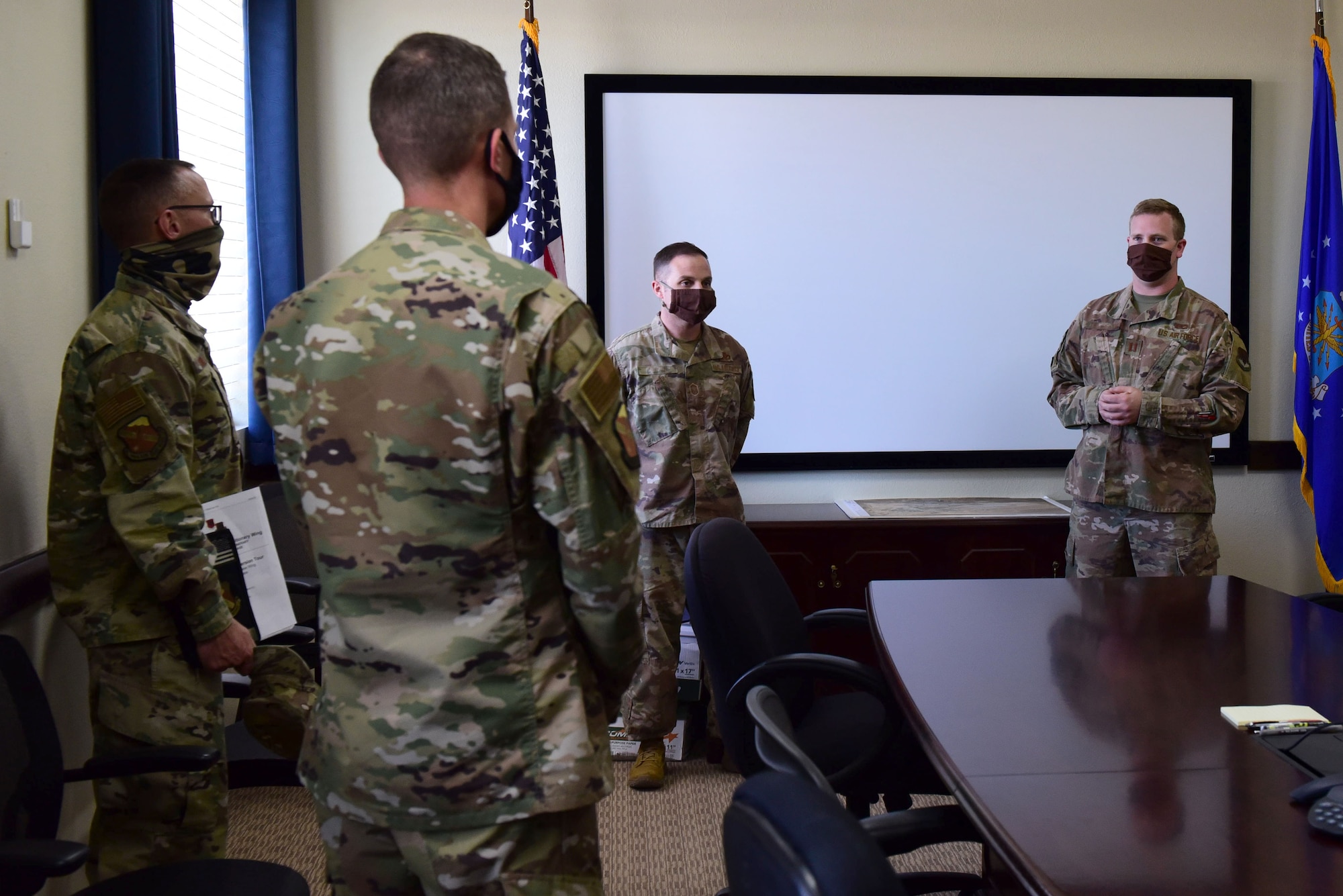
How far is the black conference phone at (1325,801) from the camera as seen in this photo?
1257 millimetres

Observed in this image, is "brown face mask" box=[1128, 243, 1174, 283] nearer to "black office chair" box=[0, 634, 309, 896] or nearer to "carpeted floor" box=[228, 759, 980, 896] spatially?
"carpeted floor" box=[228, 759, 980, 896]

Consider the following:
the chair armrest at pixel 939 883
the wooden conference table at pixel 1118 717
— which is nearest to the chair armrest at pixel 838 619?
the wooden conference table at pixel 1118 717

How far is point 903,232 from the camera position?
400cm

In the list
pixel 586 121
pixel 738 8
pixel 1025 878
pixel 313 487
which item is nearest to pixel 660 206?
pixel 586 121

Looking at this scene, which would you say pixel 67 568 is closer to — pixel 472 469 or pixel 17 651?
pixel 17 651

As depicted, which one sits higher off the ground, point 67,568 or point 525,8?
point 525,8

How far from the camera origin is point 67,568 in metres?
1.93

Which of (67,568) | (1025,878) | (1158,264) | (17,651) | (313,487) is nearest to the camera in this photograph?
(1025,878)

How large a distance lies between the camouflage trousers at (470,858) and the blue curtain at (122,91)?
1738mm

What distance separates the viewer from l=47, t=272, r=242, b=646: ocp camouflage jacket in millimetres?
1847

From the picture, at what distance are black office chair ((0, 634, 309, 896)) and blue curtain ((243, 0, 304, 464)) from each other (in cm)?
190

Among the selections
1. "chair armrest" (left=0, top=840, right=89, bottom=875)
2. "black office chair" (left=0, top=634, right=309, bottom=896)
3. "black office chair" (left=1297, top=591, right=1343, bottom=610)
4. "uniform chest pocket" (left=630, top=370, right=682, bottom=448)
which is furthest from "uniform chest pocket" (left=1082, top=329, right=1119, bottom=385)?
"chair armrest" (left=0, top=840, right=89, bottom=875)

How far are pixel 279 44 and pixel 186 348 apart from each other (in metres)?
Result: 2.06

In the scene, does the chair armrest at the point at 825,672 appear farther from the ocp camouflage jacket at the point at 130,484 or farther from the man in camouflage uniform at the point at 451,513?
the ocp camouflage jacket at the point at 130,484
